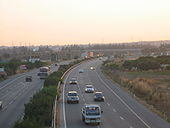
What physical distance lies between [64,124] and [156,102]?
16.4 metres

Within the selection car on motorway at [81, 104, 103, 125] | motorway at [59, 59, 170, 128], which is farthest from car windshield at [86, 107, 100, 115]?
motorway at [59, 59, 170, 128]

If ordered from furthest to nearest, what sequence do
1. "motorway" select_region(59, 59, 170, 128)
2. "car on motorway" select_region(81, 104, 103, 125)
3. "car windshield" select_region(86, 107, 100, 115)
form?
"car windshield" select_region(86, 107, 100, 115), "motorway" select_region(59, 59, 170, 128), "car on motorway" select_region(81, 104, 103, 125)

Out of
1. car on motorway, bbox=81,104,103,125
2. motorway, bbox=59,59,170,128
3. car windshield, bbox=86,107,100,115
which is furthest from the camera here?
car windshield, bbox=86,107,100,115

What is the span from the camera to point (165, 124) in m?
28.1

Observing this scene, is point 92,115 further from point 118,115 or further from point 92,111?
point 118,115

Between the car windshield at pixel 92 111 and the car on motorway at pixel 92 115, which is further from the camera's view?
the car windshield at pixel 92 111

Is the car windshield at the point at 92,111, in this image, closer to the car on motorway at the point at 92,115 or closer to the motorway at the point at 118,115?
the car on motorway at the point at 92,115

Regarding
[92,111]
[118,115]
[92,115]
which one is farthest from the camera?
[118,115]

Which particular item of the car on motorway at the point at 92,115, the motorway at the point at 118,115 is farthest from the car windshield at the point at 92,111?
the motorway at the point at 118,115

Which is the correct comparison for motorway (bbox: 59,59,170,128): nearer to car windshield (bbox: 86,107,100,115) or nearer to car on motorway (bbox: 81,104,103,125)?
car on motorway (bbox: 81,104,103,125)

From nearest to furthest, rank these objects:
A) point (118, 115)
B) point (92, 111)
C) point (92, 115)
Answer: point (92, 115), point (92, 111), point (118, 115)

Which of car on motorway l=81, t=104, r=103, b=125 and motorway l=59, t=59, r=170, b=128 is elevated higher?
car on motorway l=81, t=104, r=103, b=125

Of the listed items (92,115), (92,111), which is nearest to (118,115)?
(92,111)

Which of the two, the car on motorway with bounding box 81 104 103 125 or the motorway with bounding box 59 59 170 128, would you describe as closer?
the car on motorway with bounding box 81 104 103 125
